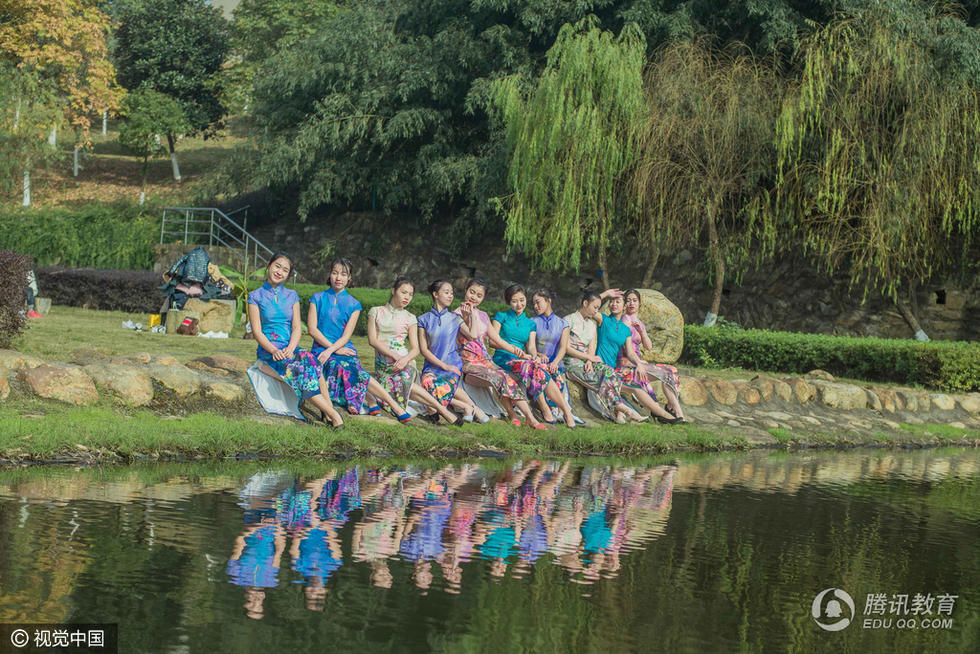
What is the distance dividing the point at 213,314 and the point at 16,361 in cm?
840

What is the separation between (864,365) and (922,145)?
481 cm

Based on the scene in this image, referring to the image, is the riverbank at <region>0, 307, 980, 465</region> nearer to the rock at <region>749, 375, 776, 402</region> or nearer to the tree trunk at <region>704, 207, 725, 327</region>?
the rock at <region>749, 375, 776, 402</region>

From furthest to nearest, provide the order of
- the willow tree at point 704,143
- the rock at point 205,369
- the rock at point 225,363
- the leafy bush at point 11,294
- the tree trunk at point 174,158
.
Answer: the tree trunk at point 174,158 → the willow tree at point 704,143 → the leafy bush at point 11,294 → the rock at point 225,363 → the rock at point 205,369

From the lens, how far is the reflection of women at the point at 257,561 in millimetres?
4875

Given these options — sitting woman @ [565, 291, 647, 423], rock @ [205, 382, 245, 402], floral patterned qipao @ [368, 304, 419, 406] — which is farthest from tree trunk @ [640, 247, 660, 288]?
rock @ [205, 382, 245, 402]

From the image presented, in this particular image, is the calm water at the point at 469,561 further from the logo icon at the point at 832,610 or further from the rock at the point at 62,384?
the rock at the point at 62,384

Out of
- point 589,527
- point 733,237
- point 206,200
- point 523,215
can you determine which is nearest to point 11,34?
point 206,200

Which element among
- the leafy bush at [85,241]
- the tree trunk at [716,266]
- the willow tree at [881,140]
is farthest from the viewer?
the leafy bush at [85,241]

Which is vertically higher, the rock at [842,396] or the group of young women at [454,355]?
the group of young women at [454,355]

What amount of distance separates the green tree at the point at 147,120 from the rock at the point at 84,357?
36667 millimetres

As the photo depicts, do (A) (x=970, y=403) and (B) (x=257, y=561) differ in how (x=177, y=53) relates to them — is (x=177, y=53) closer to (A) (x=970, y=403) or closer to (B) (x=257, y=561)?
(A) (x=970, y=403)

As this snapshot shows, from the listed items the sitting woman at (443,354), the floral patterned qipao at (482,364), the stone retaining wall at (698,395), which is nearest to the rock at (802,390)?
the stone retaining wall at (698,395)

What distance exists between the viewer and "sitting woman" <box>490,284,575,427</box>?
39.2ft

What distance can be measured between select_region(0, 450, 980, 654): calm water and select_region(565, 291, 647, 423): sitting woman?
3.60m
